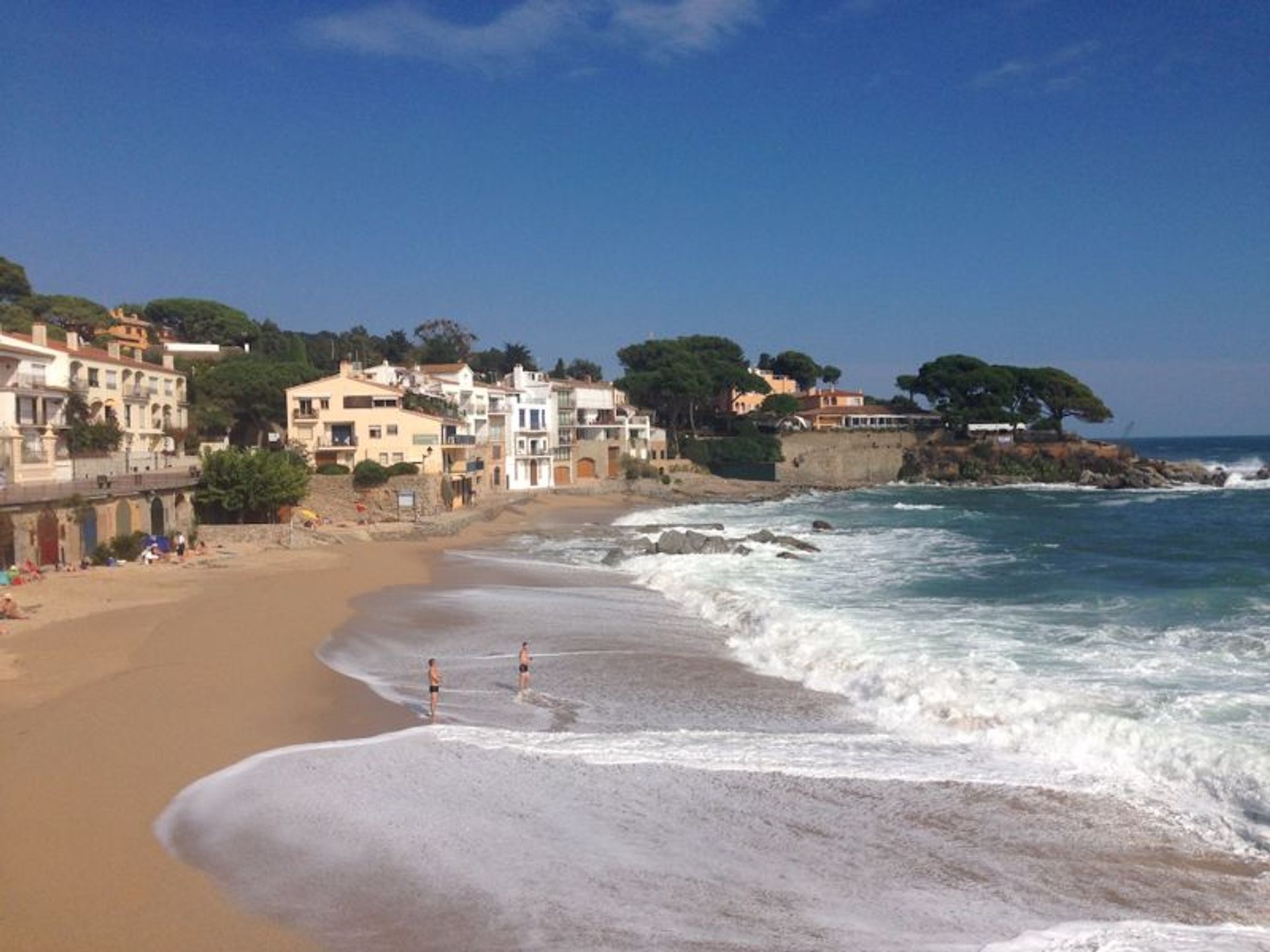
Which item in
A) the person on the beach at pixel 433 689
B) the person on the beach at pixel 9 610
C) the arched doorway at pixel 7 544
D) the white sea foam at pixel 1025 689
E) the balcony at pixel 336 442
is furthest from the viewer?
the balcony at pixel 336 442

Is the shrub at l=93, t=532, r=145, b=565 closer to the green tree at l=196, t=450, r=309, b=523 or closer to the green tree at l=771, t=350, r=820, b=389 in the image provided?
the green tree at l=196, t=450, r=309, b=523

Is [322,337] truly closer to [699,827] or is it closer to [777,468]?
[777,468]

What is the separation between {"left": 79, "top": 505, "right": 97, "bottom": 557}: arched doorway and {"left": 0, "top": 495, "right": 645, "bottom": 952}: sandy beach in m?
2.06

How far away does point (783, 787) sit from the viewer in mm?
11586

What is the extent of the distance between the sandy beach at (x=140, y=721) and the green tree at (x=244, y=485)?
7681mm

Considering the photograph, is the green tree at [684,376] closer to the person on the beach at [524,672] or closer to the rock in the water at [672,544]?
the rock in the water at [672,544]

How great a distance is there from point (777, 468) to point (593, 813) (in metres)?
73.2

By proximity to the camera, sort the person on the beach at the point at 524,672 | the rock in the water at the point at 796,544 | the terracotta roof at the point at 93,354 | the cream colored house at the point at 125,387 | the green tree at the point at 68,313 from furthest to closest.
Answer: the green tree at the point at 68,313 < the terracotta roof at the point at 93,354 < the cream colored house at the point at 125,387 < the rock in the water at the point at 796,544 < the person on the beach at the point at 524,672

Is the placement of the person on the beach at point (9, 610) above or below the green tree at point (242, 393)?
below

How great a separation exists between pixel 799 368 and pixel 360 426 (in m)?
87.4

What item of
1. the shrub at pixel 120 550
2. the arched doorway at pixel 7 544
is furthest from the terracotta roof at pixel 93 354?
the arched doorway at pixel 7 544

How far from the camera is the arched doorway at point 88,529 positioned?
93.5 feet

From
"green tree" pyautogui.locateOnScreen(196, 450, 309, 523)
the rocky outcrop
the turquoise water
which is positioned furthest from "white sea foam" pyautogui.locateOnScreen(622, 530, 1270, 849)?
"green tree" pyautogui.locateOnScreen(196, 450, 309, 523)

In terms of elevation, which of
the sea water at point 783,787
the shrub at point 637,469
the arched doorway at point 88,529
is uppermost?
the shrub at point 637,469
